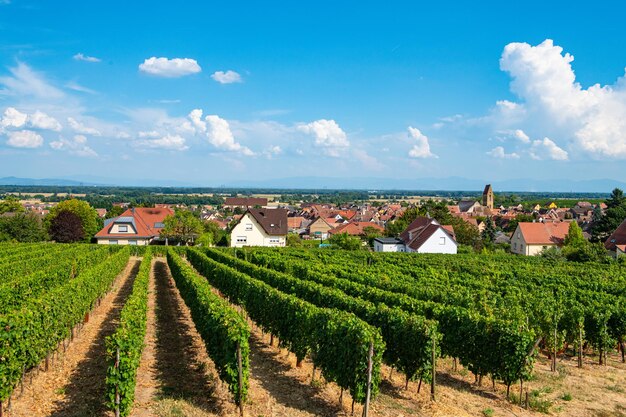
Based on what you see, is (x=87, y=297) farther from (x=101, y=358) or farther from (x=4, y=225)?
(x=4, y=225)

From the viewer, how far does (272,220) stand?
70.6 metres

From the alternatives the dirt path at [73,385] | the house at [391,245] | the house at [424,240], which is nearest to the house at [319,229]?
the house at [424,240]

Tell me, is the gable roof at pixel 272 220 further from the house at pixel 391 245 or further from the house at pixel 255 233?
the house at pixel 391 245

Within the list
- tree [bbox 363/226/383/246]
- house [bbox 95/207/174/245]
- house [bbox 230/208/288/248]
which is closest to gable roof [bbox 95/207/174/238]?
house [bbox 95/207/174/245]

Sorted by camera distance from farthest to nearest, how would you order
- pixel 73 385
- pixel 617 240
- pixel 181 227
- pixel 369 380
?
pixel 617 240, pixel 181 227, pixel 73 385, pixel 369 380

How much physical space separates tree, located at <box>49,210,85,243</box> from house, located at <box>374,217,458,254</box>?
4633 cm

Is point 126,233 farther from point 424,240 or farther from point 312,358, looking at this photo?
point 312,358

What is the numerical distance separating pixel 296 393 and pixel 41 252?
126ft

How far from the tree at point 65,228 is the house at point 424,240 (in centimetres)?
4633

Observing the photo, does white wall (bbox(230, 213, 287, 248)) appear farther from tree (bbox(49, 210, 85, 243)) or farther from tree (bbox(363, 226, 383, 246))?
tree (bbox(49, 210, 85, 243))

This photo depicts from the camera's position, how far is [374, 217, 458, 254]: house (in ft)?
200

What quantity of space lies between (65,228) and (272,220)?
1223 inches

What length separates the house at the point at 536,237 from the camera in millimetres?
70250

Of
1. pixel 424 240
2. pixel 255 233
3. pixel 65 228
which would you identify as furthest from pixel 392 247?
pixel 65 228
